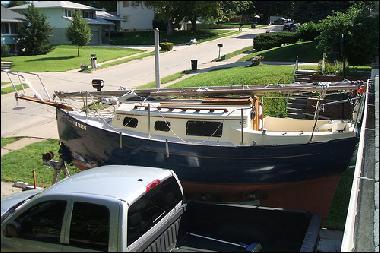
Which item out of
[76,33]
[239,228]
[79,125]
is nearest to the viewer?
[239,228]

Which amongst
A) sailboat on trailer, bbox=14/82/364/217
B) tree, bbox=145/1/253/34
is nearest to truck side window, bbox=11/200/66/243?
tree, bbox=145/1/253/34

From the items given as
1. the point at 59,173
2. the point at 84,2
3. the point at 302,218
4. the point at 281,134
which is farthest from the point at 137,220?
the point at 84,2

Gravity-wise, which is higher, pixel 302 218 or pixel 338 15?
pixel 338 15

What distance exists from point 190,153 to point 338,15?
44.2 ft

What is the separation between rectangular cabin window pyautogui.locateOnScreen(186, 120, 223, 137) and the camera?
9359 millimetres

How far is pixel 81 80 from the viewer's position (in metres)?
12.4

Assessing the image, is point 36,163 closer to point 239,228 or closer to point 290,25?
point 239,228

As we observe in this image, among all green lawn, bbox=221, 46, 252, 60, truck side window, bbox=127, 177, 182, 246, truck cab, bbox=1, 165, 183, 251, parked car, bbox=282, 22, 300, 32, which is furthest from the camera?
green lawn, bbox=221, 46, 252, 60

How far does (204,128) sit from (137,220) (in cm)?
477

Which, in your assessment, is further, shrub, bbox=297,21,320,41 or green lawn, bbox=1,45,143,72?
shrub, bbox=297,21,320,41

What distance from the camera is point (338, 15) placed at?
19.7 metres

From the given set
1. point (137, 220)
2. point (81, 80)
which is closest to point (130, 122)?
point (81, 80)

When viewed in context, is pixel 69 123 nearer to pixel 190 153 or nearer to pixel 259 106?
pixel 190 153

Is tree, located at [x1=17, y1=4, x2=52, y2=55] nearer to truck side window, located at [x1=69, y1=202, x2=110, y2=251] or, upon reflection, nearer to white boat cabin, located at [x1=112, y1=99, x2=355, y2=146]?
truck side window, located at [x1=69, y1=202, x2=110, y2=251]
